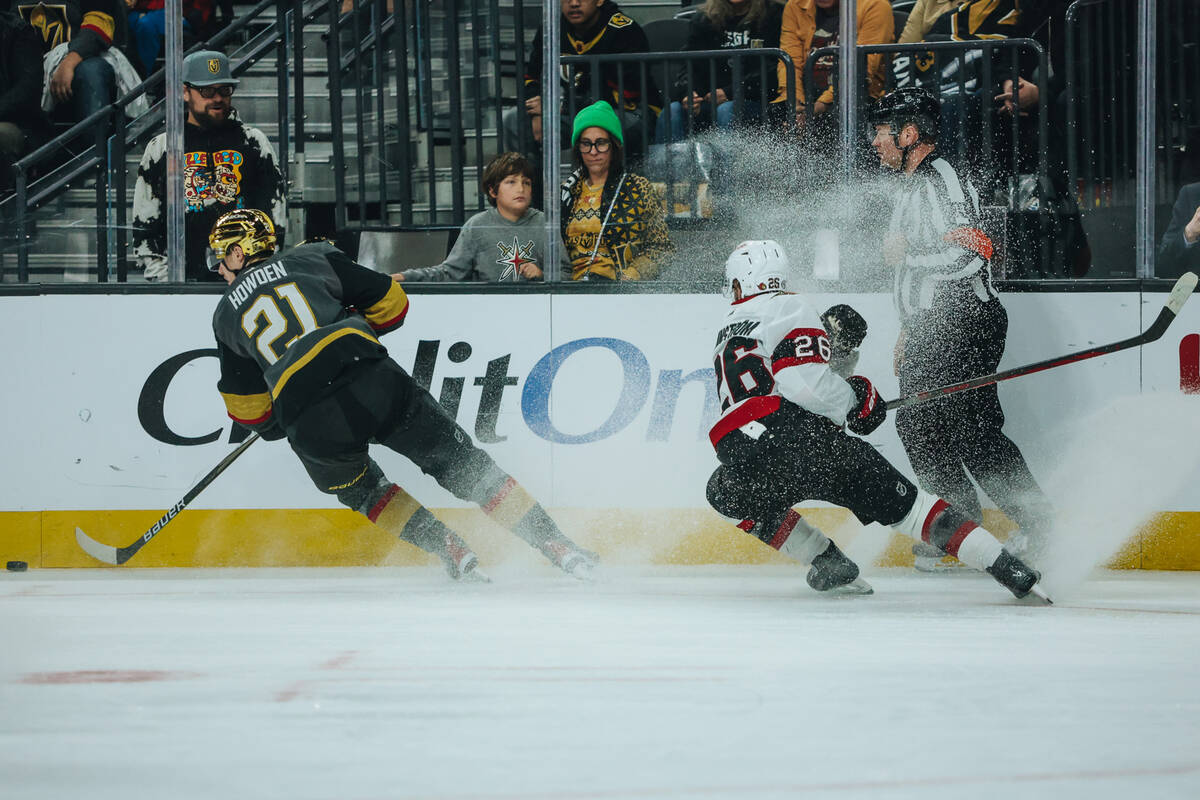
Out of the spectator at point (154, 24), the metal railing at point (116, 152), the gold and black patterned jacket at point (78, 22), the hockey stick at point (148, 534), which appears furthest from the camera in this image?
the gold and black patterned jacket at point (78, 22)

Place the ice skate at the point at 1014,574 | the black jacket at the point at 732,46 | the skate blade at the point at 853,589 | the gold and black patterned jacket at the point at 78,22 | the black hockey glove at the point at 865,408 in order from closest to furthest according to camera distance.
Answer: the ice skate at the point at 1014,574 → the black hockey glove at the point at 865,408 → the skate blade at the point at 853,589 → the black jacket at the point at 732,46 → the gold and black patterned jacket at the point at 78,22

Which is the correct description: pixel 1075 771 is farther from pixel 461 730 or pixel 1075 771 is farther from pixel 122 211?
pixel 122 211

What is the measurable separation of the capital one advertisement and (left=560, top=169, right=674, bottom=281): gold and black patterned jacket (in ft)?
0.56

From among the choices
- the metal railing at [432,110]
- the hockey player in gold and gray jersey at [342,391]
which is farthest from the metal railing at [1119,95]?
the hockey player in gold and gray jersey at [342,391]

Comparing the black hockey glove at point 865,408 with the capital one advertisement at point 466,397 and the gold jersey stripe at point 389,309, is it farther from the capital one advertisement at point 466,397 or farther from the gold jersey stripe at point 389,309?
the gold jersey stripe at point 389,309

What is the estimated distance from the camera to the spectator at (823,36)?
5105mm

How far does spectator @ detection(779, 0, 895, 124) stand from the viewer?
5.11 metres

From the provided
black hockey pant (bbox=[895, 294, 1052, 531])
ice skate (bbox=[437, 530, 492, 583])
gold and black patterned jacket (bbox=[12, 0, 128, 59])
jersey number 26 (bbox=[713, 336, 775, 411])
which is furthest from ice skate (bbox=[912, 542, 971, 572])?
gold and black patterned jacket (bbox=[12, 0, 128, 59])

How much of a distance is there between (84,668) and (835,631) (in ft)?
5.54

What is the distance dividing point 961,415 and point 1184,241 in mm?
1072

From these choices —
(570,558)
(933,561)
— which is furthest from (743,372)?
(933,561)

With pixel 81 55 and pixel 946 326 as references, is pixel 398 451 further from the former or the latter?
pixel 81 55

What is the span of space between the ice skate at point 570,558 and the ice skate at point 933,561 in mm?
1209

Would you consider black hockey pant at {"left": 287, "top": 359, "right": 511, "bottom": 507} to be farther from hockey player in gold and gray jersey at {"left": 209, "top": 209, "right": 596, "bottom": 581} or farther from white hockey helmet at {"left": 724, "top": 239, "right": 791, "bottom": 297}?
white hockey helmet at {"left": 724, "top": 239, "right": 791, "bottom": 297}
